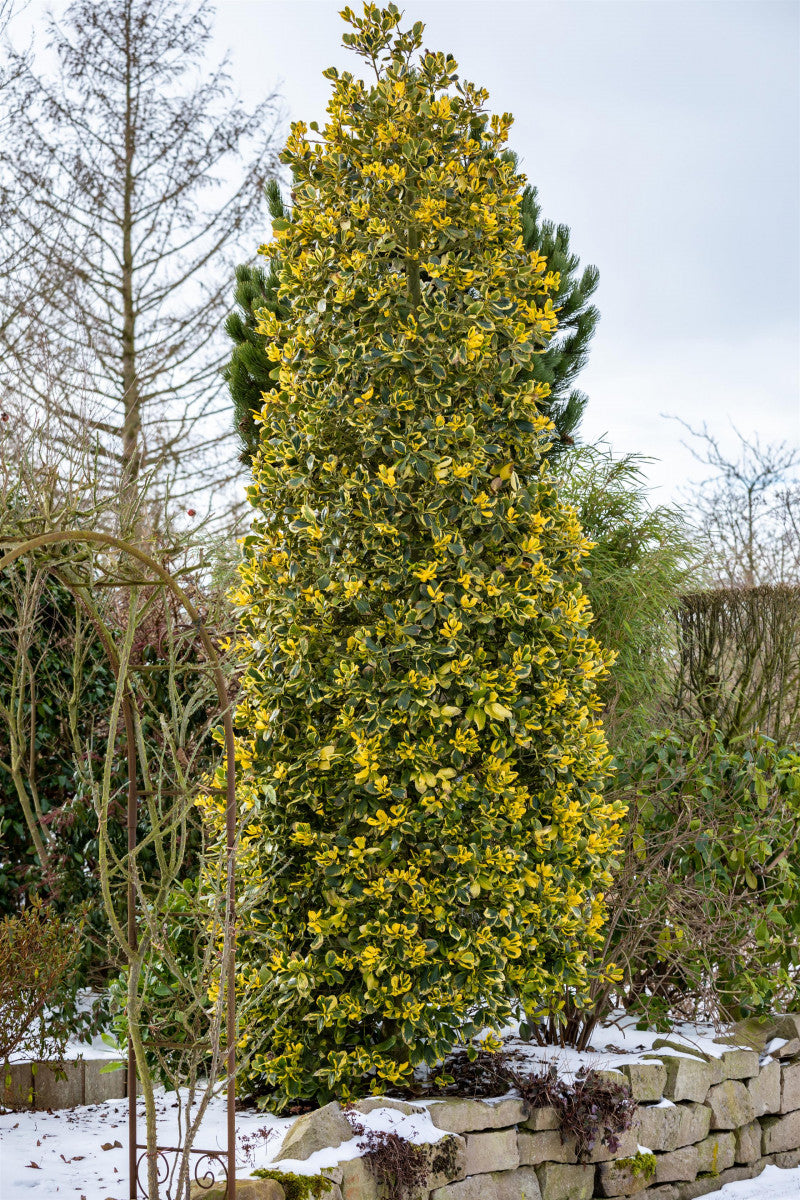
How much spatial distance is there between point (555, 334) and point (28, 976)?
15.6 feet

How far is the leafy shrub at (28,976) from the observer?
385 centimetres

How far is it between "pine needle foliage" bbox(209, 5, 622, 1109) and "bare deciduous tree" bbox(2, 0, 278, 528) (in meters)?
6.85

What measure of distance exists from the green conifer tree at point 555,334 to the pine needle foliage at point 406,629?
106 inches

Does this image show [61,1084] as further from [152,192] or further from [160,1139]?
[152,192]

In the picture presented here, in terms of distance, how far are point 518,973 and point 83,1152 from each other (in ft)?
5.28

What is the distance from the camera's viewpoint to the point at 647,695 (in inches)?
261

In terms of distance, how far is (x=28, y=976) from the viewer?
3.89 meters

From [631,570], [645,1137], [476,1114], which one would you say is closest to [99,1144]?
[476,1114]

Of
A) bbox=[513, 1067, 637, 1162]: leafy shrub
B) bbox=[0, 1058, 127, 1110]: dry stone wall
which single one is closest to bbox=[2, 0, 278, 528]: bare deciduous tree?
bbox=[0, 1058, 127, 1110]: dry stone wall

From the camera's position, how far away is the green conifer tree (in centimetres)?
647

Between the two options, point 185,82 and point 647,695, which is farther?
point 185,82

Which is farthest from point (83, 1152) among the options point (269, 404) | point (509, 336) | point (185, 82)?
point (185, 82)

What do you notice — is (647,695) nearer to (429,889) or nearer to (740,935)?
(740,935)

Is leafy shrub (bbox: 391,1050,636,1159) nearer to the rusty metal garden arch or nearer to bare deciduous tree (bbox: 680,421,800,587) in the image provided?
the rusty metal garden arch
